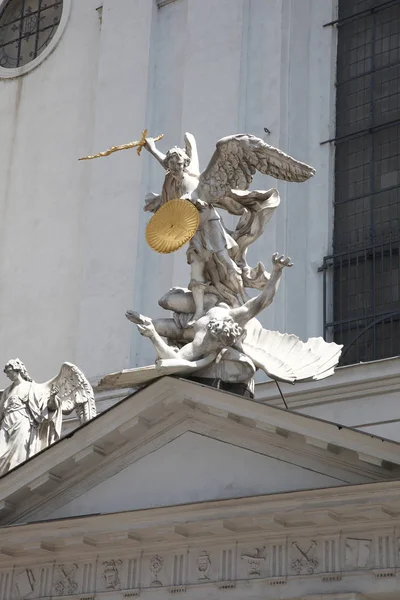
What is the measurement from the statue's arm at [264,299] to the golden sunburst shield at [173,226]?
0.88 m

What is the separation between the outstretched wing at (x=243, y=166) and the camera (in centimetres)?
1454

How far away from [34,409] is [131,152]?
528 cm

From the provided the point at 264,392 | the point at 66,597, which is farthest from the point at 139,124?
the point at 66,597

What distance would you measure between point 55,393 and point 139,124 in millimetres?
5283

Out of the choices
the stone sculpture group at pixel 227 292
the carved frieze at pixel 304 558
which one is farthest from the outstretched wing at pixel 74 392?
the carved frieze at pixel 304 558

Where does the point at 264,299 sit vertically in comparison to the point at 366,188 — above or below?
below

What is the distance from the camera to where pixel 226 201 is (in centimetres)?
1506

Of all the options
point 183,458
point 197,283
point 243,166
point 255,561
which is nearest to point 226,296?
point 197,283

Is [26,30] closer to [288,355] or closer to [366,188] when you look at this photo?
[366,188]

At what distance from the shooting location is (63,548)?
565 inches

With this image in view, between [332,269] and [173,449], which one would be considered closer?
[173,449]

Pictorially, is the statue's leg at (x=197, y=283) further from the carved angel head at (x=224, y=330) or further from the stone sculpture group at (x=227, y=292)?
the carved angel head at (x=224, y=330)

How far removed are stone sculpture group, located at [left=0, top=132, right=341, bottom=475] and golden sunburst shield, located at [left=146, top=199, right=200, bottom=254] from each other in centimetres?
16

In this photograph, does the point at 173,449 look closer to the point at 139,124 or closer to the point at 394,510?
the point at 394,510
